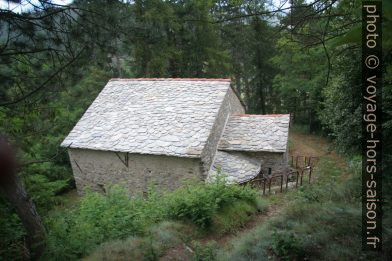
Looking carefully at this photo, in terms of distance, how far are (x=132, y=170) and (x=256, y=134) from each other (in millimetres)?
5322

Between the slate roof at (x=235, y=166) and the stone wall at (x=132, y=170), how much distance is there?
982mm

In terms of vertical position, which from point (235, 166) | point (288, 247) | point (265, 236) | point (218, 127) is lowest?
point (235, 166)

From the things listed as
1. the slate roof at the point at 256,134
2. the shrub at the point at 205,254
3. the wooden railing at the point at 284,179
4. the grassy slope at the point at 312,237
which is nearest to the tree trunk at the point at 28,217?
the shrub at the point at 205,254

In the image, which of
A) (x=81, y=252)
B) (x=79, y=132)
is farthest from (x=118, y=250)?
(x=79, y=132)

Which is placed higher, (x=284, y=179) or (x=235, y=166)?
(x=235, y=166)

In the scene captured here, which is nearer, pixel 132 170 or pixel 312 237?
pixel 312 237

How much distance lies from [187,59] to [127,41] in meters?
18.3

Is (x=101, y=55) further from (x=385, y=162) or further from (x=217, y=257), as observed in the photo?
(x=385, y=162)

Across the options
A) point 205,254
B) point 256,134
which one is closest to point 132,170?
point 256,134

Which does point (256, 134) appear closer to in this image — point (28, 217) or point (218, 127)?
point (218, 127)

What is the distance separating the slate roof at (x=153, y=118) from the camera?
12.5 m

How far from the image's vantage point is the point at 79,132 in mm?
14617

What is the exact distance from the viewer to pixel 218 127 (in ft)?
44.7

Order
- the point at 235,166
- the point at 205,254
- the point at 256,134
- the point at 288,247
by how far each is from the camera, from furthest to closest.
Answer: the point at 256,134 → the point at 235,166 → the point at 205,254 → the point at 288,247
